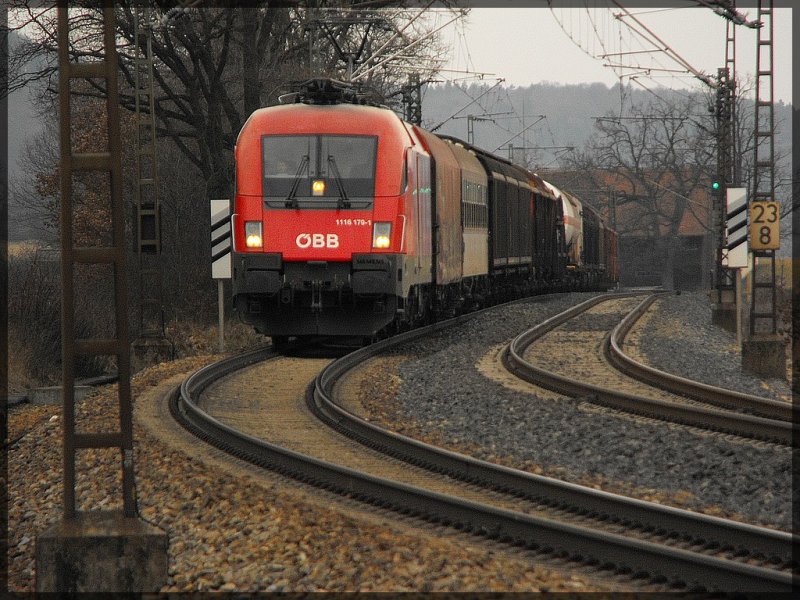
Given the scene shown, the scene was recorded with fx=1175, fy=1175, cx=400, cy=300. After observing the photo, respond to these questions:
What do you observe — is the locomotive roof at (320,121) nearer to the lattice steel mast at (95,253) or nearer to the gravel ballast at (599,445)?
the gravel ballast at (599,445)

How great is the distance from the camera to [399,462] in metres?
8.94

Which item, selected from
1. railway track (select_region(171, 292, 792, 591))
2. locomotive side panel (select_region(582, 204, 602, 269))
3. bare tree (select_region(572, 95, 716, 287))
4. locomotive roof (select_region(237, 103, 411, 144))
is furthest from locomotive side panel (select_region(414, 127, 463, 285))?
bare tree (select_region(572, 95, 716, 287))

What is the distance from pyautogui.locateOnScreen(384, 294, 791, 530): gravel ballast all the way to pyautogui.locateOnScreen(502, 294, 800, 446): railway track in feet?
0.69

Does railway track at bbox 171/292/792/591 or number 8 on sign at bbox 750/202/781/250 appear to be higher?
number 8 on sign at bbox 750/202/781/250

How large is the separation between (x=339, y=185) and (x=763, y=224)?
5.66 metres

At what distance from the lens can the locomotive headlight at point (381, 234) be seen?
51.5 feet

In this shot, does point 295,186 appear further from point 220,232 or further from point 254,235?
point 220,232

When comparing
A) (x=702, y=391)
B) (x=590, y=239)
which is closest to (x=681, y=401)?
(x=702, y=391)

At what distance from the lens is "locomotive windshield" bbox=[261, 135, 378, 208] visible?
15.8 metres

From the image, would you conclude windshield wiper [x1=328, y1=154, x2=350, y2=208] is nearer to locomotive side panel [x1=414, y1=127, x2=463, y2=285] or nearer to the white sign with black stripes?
locomotive side panel [x1=414, y1=127, x2=463, y2=285]

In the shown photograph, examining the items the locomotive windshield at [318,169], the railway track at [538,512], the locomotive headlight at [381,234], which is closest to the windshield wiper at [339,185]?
the locomotive windshield at [318,169]

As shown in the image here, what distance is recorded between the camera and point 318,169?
623 inches

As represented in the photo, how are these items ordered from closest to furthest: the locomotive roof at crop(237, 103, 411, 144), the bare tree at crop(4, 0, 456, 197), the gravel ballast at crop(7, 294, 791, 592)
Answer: the gravel ballast at crop(7, 294, 791, 592) < the locomotive roof at crop(237, 103, 411, 144) < the bare tree at crop(4, 0, 456, 197)

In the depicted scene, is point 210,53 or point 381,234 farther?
point 210,53
